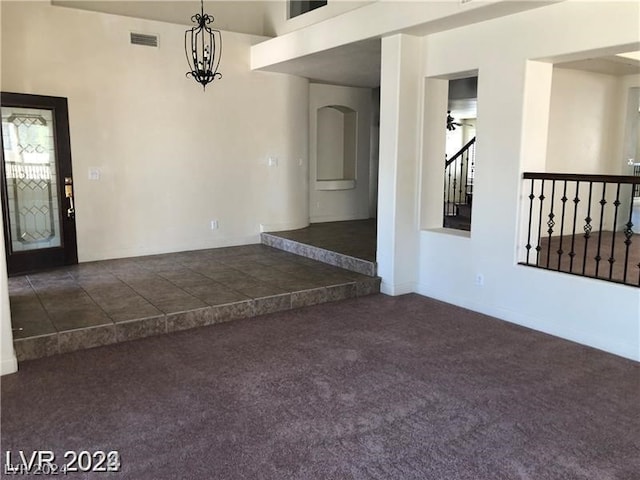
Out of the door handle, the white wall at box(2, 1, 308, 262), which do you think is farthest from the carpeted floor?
the white wall at box(2, 1, 308, 262)

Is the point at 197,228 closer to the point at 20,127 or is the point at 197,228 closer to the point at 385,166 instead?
the point at 20,127

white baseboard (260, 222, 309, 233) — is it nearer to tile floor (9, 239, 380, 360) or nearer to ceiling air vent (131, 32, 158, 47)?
tile floor (9, 239, 380, 360)

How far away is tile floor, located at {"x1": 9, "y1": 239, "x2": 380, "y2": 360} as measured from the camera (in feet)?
13.1

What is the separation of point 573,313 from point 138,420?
342 cm

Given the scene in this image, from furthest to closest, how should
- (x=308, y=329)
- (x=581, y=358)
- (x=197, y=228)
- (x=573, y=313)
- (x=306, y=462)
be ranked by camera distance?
1. (x=197, y=228)
2. (x=308, y=329)
3. (x=573, y=313)
4. (x=581, y=358)
5. (x=306, y=462)

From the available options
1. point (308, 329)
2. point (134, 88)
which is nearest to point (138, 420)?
point (308, 329)

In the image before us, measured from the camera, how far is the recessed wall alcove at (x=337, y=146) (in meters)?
9.37

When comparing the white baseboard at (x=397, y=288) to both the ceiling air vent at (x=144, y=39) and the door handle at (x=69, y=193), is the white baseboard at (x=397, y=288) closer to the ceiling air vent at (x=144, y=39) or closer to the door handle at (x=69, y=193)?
the door handle at (x=69, y=193)

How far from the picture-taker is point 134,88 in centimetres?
634

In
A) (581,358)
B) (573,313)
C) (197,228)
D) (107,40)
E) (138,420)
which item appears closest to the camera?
(138,420)

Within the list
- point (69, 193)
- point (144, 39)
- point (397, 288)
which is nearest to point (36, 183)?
point (69, 193)

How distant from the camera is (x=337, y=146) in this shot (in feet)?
31.8

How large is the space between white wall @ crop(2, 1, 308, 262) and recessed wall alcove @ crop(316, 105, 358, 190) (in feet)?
4.63

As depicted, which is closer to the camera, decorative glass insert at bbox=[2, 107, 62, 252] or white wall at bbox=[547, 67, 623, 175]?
decorative glass insert at bbox=[2, 107, 62, 252]
